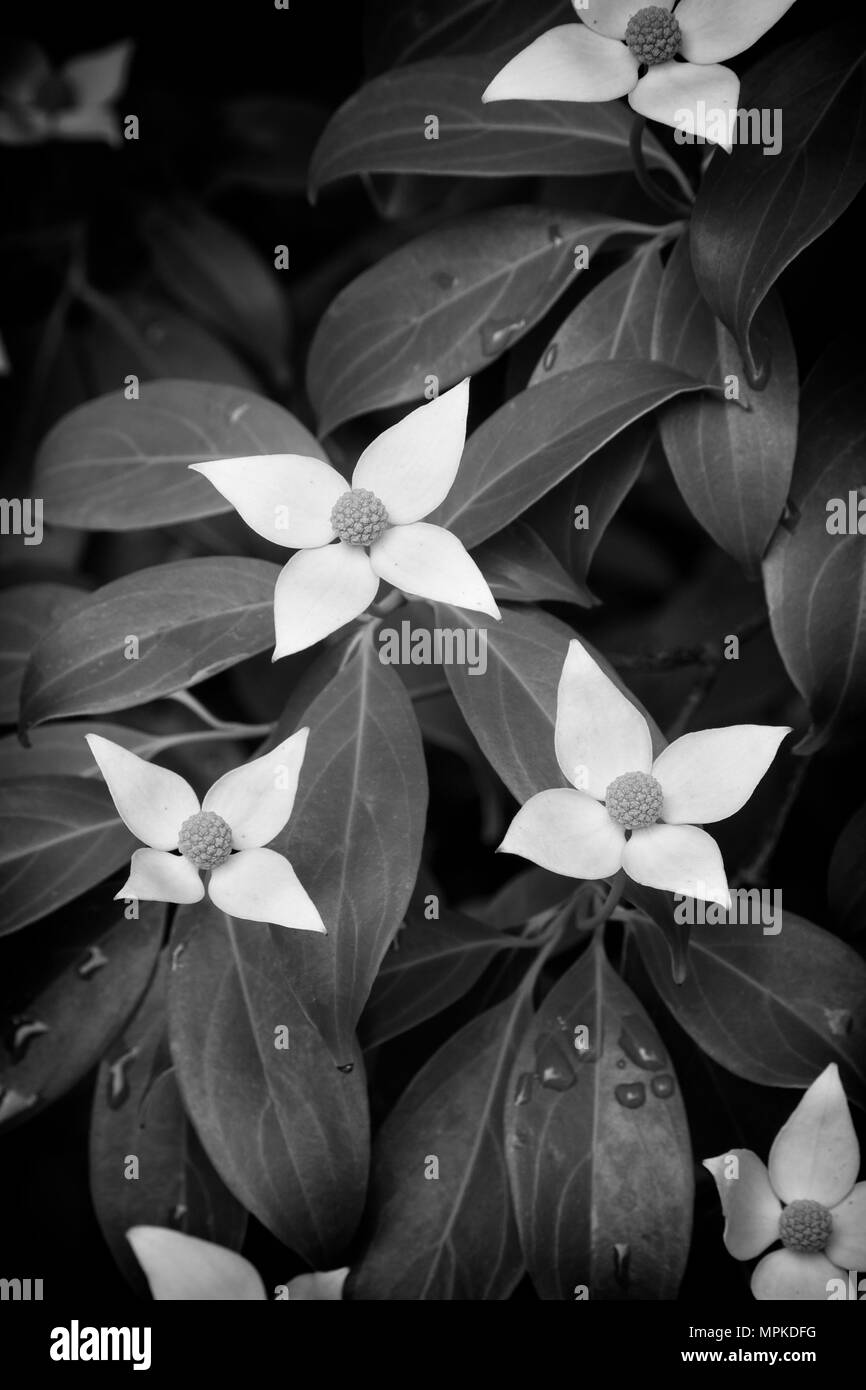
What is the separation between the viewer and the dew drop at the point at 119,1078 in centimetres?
65

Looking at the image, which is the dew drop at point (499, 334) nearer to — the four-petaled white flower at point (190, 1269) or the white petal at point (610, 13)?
the white petal at point (610, 13)

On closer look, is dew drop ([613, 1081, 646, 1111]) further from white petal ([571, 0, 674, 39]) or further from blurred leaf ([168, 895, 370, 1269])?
white petal ([571, 0, 674, 39])

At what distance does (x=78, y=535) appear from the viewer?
3.26 feet

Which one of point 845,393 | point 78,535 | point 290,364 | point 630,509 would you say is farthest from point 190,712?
point 630,509

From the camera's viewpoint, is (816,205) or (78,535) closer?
(816,205)

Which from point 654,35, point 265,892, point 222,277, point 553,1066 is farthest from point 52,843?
point 222,277

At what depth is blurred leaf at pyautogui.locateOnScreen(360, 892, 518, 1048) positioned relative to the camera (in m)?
0.62

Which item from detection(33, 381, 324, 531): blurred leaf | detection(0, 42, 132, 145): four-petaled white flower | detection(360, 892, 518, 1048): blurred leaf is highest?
detection(0, 42, 132, 145): four-petaled white flower

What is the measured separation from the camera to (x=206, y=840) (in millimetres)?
523

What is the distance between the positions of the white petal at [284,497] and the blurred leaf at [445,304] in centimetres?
15

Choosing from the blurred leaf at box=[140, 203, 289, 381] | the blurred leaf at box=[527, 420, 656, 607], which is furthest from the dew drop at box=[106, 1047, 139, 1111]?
the blurred leaf at box=[140, 203, 289, 381]

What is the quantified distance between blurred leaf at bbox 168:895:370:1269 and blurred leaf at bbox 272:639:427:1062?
4 cm

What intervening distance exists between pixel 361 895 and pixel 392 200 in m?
0.49
